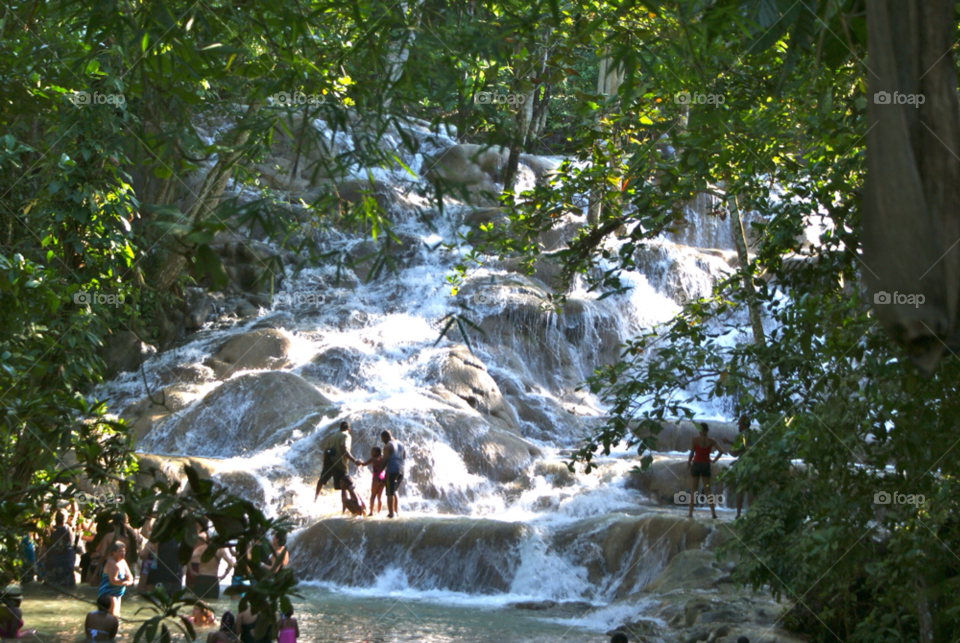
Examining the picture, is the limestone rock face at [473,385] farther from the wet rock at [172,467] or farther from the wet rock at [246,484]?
the wet rock at [172,467]

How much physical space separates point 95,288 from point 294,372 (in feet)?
31.7

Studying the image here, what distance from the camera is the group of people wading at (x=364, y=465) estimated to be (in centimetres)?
1231

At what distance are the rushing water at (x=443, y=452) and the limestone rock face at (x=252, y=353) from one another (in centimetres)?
27

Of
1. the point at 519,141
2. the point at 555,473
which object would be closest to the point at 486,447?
the point at 555,473

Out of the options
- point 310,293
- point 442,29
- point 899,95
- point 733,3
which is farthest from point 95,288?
point 310,293

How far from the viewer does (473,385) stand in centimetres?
1688

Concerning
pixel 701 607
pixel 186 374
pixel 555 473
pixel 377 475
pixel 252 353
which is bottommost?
pixel 701 607

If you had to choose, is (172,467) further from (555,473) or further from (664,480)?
(664,480)

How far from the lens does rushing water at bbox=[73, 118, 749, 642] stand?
10.6 metres

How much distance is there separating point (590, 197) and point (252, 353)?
13179mm

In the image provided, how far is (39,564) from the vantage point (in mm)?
10516

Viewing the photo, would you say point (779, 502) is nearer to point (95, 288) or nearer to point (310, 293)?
point (95, 288)

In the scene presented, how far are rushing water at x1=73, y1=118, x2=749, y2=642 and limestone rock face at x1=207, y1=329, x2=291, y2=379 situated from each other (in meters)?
0.27

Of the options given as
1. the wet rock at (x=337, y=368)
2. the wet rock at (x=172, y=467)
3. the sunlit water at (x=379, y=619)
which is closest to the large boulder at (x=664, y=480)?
the sunlit water at (x=379, y=619)
